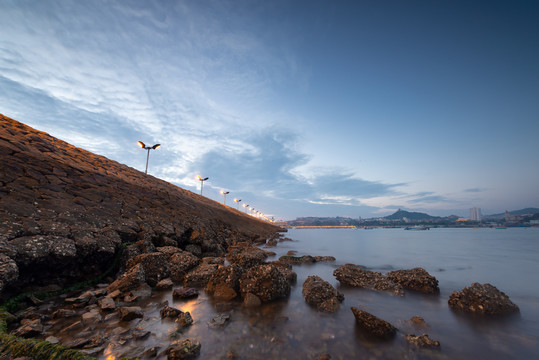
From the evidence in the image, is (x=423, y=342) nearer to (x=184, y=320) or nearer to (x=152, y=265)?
(x=184, y=320)

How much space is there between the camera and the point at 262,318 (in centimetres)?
567

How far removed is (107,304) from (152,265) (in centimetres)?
251

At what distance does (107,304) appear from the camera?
18.5 ft

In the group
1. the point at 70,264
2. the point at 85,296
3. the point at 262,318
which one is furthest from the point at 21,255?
the point at 262,318

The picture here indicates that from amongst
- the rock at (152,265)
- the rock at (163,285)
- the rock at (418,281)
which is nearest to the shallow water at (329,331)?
the rock at (163,285)

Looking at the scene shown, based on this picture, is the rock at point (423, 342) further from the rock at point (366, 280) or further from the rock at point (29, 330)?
the rock at point (29, 330)

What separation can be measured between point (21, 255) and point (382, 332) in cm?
917

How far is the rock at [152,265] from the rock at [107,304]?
1895 millimetres

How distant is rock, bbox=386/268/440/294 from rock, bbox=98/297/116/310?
10.2 meters

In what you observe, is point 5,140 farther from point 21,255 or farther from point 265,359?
point 265,359

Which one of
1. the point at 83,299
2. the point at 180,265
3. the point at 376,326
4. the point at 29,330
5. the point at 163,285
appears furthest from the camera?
the point at 180,265

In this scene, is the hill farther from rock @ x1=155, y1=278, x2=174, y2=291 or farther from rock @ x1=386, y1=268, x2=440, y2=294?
rock @ x1=386, y1=268, x2=440, y2=294

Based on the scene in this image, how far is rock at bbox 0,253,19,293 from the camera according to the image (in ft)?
15.9

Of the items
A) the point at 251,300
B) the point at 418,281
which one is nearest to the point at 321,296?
the point at 251,300
